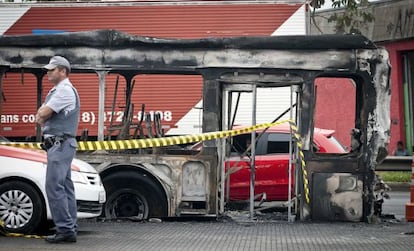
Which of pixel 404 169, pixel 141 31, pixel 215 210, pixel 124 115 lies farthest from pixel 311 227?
pixel 404 169

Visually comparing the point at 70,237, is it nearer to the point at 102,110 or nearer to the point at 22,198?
the point at 22,198

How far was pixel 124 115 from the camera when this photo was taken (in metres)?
11.6

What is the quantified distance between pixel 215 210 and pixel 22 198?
291 centimetres

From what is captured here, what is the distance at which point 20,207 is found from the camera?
895 centimetres

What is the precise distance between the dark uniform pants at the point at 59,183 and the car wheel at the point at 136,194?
2.51m

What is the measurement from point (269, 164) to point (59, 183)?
15.8ft

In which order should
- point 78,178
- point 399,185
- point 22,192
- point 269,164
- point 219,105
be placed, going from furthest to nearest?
point 399,185, point 269,164, point 219,105, point 78,178, point 22,192

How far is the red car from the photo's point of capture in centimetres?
1207

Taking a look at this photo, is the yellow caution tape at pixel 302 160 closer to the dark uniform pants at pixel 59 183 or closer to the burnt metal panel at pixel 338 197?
the burnt metal panel at pixel 338 197

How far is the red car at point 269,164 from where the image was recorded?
39.6 ft

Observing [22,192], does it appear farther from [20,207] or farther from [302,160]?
[302,160]

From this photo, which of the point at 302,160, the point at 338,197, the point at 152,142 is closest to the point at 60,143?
the point at 152,142

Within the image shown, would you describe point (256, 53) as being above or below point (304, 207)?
above

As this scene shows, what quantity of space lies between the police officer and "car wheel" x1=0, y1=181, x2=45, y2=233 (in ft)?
2.01
